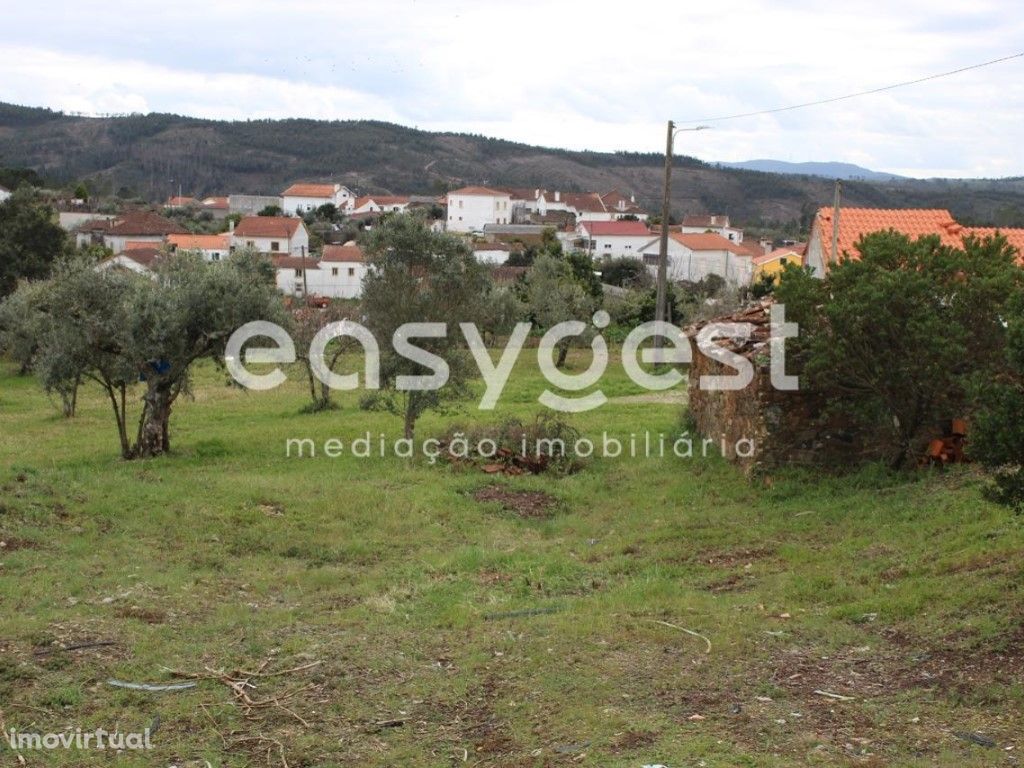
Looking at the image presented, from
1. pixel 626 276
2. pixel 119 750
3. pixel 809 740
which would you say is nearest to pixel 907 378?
pixel 809 740

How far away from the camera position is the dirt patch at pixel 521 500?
13.4m

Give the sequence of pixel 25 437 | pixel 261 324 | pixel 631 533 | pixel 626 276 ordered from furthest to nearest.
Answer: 1. pixel 626 276
2. pixel 25 437
3. pixel 261 324
4. pixel 631 533

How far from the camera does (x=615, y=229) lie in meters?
85.0

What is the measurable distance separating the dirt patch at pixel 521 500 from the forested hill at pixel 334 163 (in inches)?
4095

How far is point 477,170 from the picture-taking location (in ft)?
500

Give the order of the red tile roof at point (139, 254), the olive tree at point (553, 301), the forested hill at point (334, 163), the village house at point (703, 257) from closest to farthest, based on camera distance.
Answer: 1. the olive tree at point (553, 301)
2. the red tile roof at point (139, 254)
3. the village house at point (703, 257)
4. the forested hill at point (334, 163)

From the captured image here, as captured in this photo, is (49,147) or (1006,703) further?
(49,147)

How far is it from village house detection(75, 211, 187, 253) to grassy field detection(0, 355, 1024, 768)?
205 ft

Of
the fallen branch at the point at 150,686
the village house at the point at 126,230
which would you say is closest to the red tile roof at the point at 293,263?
the village house at the point at 126,230

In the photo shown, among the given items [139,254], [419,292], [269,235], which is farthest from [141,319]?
[269,235]

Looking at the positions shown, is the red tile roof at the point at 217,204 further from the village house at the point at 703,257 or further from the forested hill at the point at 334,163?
the village house at the point at 703,257

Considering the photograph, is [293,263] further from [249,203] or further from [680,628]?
[249,203]

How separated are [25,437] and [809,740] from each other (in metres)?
19.5

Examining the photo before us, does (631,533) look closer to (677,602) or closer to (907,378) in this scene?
(677,602)
